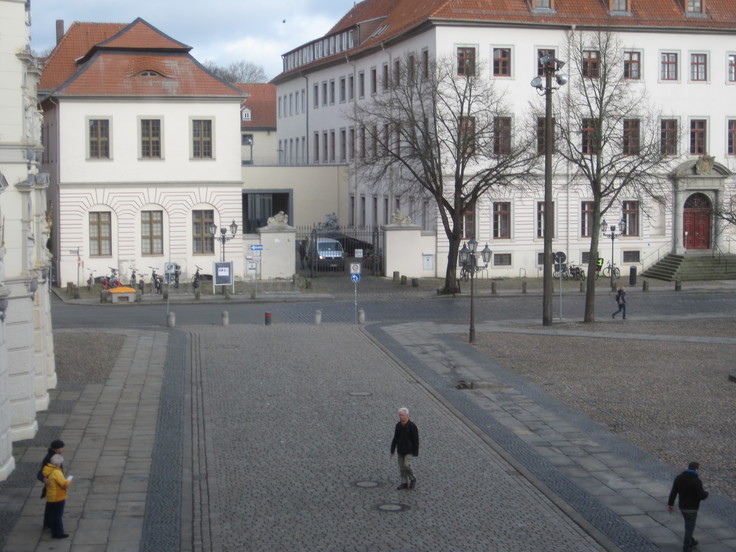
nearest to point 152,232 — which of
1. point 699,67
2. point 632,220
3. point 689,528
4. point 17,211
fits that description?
point 632,220

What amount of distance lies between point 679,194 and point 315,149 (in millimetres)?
28988

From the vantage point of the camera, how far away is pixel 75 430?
1998 cm

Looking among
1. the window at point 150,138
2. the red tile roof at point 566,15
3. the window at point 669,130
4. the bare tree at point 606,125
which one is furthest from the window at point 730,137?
the window at point 150,138

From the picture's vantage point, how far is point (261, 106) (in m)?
95.6

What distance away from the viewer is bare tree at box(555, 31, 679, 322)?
38.5m

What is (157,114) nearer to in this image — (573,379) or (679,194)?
(679,194)

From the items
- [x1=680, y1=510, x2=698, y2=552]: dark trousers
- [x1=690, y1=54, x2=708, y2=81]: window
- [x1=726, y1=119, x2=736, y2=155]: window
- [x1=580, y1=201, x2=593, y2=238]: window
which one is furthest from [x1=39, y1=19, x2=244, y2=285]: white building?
[x1=680, y1=510, x2=698, y2=552]: dark trousers

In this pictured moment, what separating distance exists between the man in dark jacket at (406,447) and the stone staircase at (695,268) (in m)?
40.6

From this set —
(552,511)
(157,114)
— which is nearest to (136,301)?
(157,114)

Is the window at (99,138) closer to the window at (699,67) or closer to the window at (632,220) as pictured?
the window at (632,220)

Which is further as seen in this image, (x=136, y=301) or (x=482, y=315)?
(x=136, y=301)

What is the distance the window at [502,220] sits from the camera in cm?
5512

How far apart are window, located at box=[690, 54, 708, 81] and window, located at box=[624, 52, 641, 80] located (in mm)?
3186

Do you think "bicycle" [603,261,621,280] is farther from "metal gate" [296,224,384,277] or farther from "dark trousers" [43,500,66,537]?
"dark trousers" [43,500,66,537]
